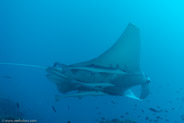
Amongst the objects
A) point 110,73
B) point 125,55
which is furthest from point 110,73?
point 125,55

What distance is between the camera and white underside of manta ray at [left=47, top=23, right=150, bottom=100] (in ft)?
16.6

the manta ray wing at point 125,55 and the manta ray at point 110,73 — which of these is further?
the manta ray wing at point 125,55

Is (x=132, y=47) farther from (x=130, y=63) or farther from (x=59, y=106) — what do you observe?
(x=59, y=106)

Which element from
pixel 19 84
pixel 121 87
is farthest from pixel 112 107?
pixel 121 87

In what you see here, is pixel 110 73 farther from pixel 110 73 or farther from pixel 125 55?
pixel 125 55

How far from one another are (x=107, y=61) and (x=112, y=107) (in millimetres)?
16855

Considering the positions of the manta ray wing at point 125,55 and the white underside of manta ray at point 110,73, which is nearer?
the white underside of manta ray at point 110,73

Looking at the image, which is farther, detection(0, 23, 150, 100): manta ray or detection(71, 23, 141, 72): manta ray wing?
detection(71, 23, 141, 72): manta ray wing

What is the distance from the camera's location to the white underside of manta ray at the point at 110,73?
199 inches

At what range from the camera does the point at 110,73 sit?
16.4 ft

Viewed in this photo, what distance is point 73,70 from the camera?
16.6 ft

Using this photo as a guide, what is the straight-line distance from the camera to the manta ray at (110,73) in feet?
16.6

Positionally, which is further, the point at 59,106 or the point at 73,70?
the point at 59,106

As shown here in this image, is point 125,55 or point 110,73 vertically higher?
point 125,55
